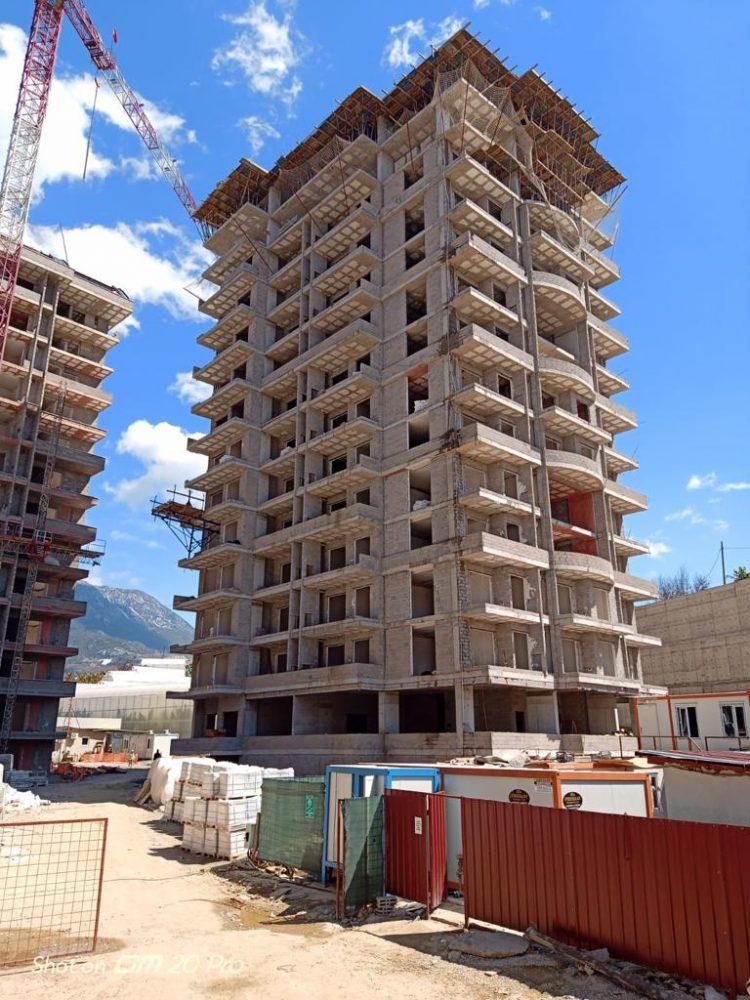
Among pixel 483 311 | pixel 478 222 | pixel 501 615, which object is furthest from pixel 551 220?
pixel 501 615

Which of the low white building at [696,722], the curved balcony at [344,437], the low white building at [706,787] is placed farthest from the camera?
the curved balcony at [344,437]

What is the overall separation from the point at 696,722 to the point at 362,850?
80.8 feet

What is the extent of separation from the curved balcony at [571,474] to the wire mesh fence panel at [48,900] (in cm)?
3229

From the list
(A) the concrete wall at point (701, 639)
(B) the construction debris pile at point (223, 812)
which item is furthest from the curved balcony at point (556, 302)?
(B) the construction debris pile at point (223, 812)

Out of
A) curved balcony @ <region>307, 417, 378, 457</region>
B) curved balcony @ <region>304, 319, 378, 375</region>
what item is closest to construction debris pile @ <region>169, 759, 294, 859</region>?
curved balcony @ <region>307, 417, 378, 457</region>

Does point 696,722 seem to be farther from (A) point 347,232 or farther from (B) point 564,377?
(A) point 347,232

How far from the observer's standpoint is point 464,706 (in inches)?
1399

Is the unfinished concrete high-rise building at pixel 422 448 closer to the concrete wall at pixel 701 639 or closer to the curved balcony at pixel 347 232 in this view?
the curved balcony at pixel 347 232

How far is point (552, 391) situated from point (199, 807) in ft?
120

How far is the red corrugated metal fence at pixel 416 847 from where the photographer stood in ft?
44.9

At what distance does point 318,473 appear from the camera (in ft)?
160

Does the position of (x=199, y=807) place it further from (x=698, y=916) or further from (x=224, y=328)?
(x=224, y=328)

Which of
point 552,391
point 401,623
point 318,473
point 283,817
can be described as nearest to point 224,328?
point 318,473

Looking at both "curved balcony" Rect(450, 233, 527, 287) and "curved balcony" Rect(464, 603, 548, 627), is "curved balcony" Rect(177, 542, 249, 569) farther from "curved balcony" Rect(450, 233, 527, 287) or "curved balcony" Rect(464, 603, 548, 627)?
"curved balcony" Rect(450, 233, 527, 287)
